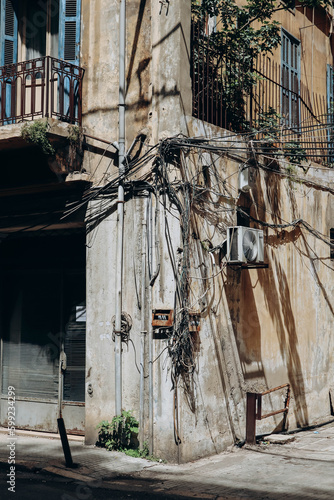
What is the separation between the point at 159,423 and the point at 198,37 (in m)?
5.87

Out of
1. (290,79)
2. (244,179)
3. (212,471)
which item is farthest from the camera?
(290,79)

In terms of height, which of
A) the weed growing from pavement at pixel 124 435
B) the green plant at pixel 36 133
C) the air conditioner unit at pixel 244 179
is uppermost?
the green plant at pixel 36 133

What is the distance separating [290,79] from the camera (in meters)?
14.2

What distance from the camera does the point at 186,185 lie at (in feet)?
30.3

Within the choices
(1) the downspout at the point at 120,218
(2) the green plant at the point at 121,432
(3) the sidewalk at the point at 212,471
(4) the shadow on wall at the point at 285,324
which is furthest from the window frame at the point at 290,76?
(2) the green plant at the point at 121,432

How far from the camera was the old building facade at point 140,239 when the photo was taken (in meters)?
9.17

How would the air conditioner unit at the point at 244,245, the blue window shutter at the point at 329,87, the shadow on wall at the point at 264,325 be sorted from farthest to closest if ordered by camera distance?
the blue window shutter at the point at 329,87 → the shadow on wall at the point at 264,325 → the air conditioner unit at the point at 244,245

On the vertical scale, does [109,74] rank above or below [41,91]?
above

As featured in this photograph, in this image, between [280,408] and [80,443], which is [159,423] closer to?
[80,443]

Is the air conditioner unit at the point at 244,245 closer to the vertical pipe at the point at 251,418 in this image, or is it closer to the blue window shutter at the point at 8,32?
the vertical pipe at the point at 251,418

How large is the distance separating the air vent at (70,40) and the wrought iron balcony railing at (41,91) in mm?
196

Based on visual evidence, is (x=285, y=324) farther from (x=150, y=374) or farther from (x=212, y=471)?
(x=212, y=471)

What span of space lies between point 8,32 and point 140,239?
431 centimetres

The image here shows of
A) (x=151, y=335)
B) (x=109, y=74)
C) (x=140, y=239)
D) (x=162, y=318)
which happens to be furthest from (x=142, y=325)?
(x=109, y=74)
